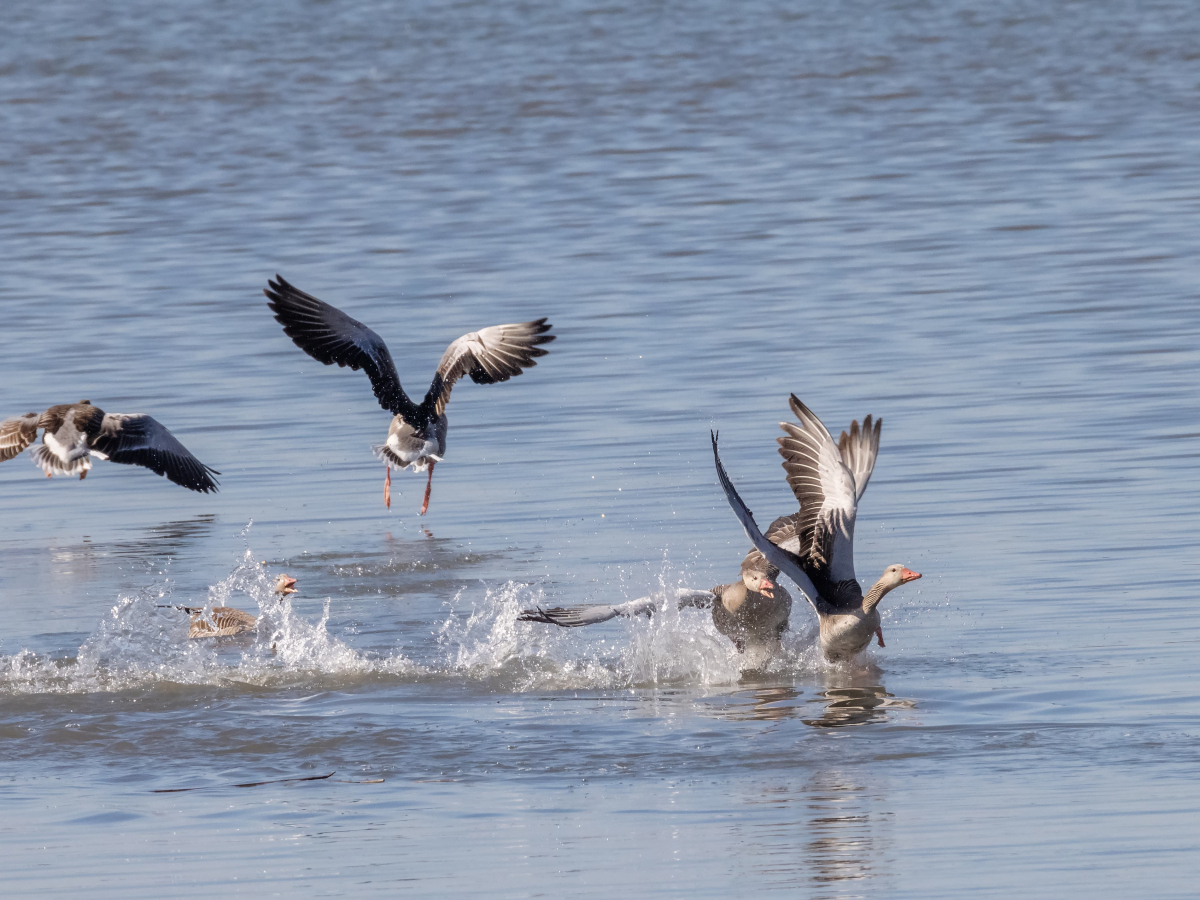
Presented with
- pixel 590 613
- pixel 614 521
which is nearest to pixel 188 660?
pixel 590 613

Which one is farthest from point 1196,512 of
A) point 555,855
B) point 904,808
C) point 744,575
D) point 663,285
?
point 663,285

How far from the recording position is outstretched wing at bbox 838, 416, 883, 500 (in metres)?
9.05

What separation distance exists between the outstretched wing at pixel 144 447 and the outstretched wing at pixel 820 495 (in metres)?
4.87

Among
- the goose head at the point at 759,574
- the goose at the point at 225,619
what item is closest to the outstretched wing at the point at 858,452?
the goose head at the point at 759,574

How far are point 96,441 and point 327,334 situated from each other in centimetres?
143

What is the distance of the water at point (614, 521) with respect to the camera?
709cm

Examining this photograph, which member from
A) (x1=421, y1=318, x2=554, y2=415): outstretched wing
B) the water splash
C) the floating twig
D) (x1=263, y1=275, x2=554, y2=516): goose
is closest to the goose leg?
(x1=263, y1=275, x2=554, y2=516): goose

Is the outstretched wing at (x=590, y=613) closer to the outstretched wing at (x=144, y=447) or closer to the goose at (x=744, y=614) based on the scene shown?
the goose at (x=744, y=614)

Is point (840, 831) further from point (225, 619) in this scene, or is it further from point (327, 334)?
point (327, 334)

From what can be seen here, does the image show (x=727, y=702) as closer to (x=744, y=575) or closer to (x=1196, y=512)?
(x=744, y=575)

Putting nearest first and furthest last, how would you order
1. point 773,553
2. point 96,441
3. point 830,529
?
point 773,553, point 830,529, point 96,441

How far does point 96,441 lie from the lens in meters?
12.9

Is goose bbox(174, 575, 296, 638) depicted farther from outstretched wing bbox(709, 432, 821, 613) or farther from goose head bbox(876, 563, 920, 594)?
goose head bbox(876, 563, 920, 594)

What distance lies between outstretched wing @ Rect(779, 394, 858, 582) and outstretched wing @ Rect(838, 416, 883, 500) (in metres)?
0.04
